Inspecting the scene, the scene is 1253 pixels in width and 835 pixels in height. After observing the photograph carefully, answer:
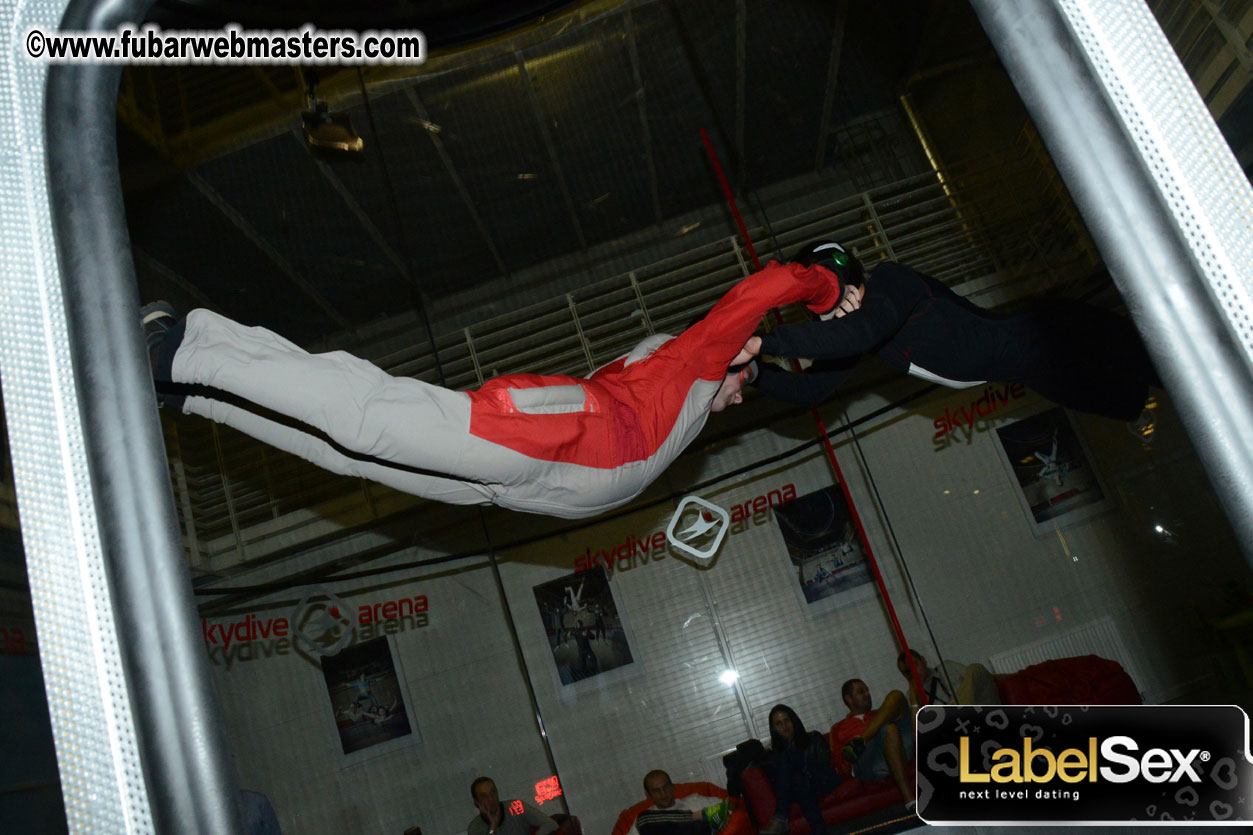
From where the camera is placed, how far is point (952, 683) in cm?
330

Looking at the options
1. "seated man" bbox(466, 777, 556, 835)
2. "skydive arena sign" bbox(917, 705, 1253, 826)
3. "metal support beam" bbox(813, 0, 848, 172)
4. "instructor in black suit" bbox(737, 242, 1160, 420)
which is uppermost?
"metal support beam" bbox(813, 0, 848, 172)

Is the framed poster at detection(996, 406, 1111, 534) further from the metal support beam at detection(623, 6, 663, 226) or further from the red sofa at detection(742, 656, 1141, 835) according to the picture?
the metal support beam at detection(623, 6, 663, 226)

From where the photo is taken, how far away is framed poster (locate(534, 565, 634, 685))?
3133 mm

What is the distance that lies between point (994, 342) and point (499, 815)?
8.40ft

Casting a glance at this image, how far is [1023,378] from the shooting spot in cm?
227

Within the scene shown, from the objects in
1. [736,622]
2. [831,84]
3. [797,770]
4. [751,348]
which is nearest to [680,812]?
[797,770]

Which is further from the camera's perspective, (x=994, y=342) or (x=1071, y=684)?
(x=1071, y=684)

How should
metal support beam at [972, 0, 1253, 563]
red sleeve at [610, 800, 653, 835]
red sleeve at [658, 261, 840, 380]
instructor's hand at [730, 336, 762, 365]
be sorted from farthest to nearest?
red sleeve at [610, 800, 653, 835] < instructor's hand at [730, 336, 762, 365] < red sleeve at [658, 261, 840, 380] < metal support beam at [972, 0, 1253, 563]

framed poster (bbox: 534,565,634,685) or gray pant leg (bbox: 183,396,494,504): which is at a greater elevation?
gray pant leg (bbox: 183,396,494,504)

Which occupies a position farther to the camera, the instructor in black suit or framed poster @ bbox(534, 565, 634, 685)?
framed poster @ bbox(534, 565, 634, 685)

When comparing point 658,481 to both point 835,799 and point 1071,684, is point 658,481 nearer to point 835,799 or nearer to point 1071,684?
point 835,799

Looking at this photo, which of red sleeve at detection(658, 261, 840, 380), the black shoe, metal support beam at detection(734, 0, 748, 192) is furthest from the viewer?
metal support beam at detection(734, 0, 748, 192)

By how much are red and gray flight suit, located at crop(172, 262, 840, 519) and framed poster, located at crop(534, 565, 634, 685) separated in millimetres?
1511

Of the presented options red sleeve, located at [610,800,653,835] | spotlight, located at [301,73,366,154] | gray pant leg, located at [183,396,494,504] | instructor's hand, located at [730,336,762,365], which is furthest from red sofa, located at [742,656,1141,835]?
spotlight, located at [301,73,366,154]
